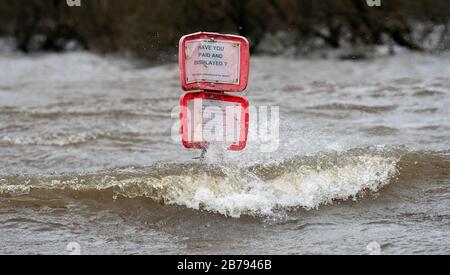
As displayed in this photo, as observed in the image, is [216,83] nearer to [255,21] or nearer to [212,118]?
[212,118]

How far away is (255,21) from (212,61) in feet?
35.3

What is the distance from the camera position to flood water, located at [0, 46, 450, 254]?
5.79 meters

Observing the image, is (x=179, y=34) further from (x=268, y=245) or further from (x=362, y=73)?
(x=268, y=245)

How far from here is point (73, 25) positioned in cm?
1847

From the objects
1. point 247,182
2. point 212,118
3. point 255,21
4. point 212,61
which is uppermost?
point 212,61

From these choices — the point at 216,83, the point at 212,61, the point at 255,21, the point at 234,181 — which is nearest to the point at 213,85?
the point at 216,83

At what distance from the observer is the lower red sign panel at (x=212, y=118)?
21.1 feet

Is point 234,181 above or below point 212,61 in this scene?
below

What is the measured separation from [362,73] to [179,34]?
423cm

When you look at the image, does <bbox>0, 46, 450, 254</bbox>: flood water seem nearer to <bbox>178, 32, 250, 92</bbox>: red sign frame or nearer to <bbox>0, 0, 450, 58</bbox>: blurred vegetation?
<bbox>178, 32, 250, 92</bbox>: red sign frame

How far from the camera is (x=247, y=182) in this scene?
6.71 meters

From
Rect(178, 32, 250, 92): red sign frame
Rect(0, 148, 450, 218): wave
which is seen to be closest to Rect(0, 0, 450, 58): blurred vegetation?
Rect(0, 148, 450, 218): wave

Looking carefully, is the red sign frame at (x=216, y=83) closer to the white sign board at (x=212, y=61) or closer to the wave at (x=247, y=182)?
the white sign board at (x=212, y=61)

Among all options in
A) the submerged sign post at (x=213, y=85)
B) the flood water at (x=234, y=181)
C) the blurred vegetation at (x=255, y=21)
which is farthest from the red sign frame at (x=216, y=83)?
the blurred vegetation at (x=255, y=21)
